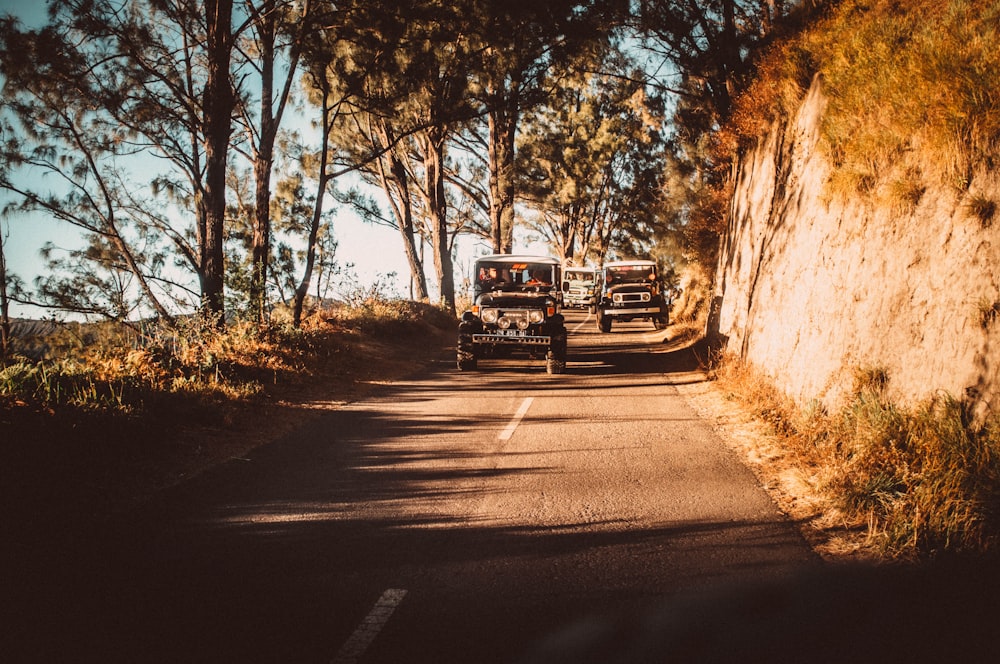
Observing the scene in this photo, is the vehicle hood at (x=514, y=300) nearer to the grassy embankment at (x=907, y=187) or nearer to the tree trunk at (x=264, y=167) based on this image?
the tree trunk at (x=264, y=167)

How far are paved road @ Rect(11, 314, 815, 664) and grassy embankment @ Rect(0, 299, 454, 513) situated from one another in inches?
26.4

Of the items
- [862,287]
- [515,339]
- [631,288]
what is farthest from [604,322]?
[862,287]

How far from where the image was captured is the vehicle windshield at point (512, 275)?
47.6 ft

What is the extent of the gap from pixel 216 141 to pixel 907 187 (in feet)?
34.0

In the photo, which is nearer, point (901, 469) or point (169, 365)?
point (901, 469)

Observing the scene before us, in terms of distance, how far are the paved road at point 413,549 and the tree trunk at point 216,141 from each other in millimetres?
5237

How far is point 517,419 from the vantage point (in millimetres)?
8641

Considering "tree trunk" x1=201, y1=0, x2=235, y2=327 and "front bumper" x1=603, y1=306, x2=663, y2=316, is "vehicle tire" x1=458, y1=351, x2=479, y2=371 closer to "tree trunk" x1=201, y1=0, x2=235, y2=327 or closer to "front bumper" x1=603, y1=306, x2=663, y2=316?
"tree trunk" x1=201, y1=0, x2=235, y2=327

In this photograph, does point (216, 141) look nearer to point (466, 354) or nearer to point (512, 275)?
point (466, 354)

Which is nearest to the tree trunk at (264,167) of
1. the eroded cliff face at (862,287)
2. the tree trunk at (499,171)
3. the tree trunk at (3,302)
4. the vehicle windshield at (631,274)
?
the tree trunk at (3,302)

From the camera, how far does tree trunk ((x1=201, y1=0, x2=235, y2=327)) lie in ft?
37.4

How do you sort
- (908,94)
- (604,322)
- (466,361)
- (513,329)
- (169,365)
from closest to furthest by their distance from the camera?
1. (908,94)
2. (169,365)
3. (513,329)
4. (466,361)
5. (604,322)

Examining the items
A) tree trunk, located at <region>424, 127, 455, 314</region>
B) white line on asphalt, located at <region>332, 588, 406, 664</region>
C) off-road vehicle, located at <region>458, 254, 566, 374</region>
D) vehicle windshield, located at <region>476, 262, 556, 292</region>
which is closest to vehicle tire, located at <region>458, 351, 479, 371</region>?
off-road vehicle, located at <region>458, 254, 566, 374</region>

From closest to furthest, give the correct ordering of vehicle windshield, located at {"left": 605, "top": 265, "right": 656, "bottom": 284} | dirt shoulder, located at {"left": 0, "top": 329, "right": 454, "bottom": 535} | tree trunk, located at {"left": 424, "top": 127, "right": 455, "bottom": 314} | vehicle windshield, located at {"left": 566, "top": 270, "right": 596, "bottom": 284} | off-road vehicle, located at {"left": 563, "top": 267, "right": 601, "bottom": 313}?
dirt shoulder, located at {"left": 0, "top": 329, "right": 454, "bottom": 535} < vehicle windshield, located at {"left": 605, "top": 265, "right": 656, "bottom": 284} < tree trunk, located at {"left": 424, "top": 127, "right": 455, "bottom": 314} < off-road vehicle, located at {"left": 563, "top": 267, "right": 601, "bottom": 313} < vehicle windshield, located at {"left": 566, "top": 270, "right": 596, "bottom": 284}
